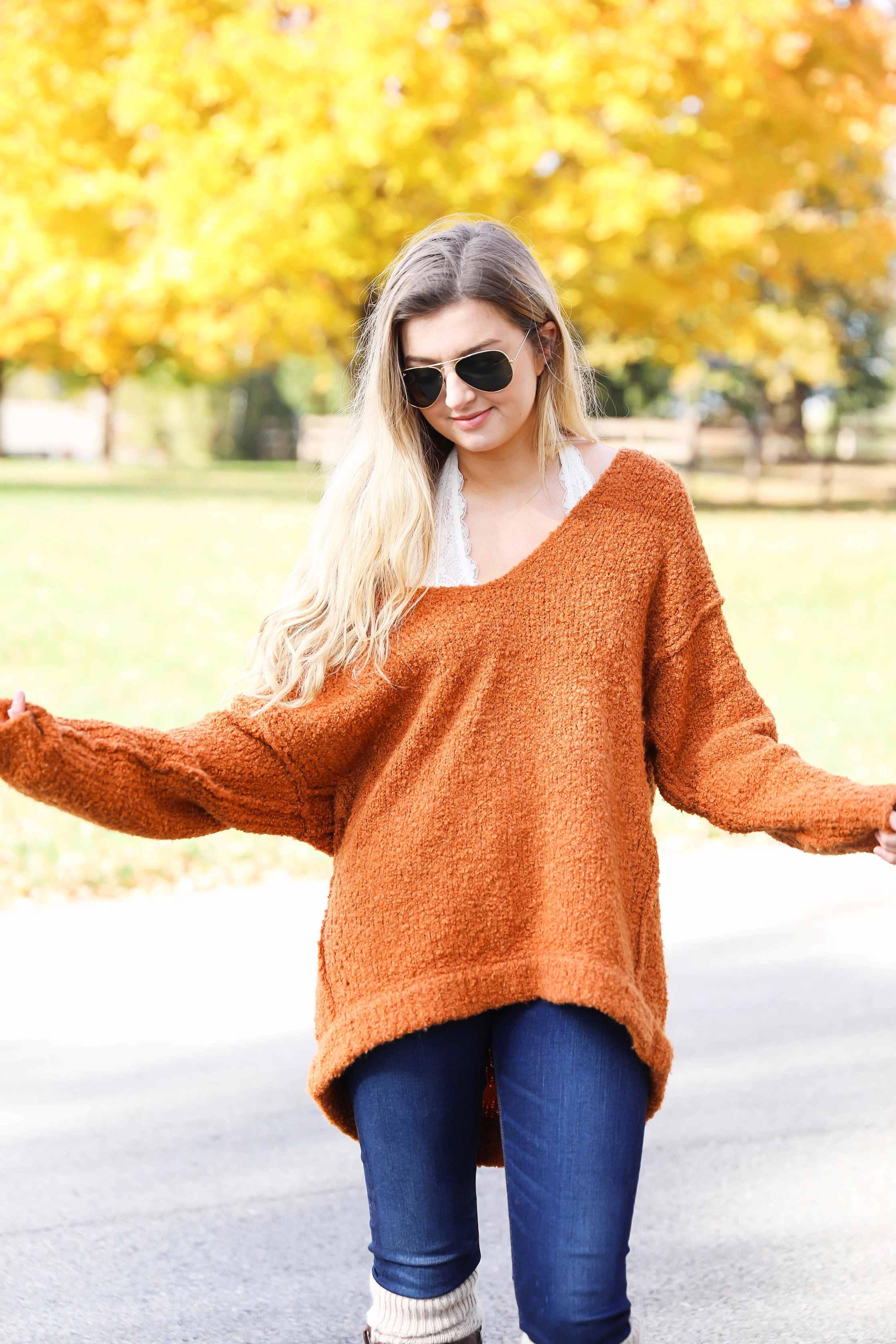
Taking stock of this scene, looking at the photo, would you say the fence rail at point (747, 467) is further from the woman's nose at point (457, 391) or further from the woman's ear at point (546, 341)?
the woman's nose at point (457, 391)

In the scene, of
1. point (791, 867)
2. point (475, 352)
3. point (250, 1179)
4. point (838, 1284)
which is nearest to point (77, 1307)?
point (250, 1179)

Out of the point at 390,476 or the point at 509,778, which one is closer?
the point at 509,778

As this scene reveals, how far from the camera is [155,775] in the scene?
2.23 metres

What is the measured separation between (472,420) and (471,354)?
0.33 feet

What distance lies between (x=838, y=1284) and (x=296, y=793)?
1.78 meters

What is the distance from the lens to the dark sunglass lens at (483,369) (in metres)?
2.24

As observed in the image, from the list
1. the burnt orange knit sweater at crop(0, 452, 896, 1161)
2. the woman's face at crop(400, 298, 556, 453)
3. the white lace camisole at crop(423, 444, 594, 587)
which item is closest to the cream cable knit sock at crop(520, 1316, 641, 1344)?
the burnt orange knit sweater at crop(0, 452, 896, 1161)

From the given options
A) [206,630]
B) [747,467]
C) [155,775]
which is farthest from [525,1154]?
[747,467]

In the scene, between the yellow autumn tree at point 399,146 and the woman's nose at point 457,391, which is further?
the yellow autumn tree at point 399,146

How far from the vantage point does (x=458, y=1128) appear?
83.7 inches

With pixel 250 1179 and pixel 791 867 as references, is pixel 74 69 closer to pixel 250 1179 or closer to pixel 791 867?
pixel 791 867

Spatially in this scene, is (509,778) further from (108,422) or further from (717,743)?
(108,422)

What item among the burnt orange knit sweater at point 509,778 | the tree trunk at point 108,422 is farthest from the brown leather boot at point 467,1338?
the tree trunk at point 108,422

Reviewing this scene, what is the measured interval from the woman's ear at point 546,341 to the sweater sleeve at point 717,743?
1.03 ft
